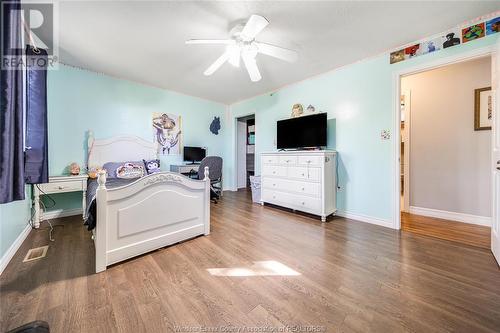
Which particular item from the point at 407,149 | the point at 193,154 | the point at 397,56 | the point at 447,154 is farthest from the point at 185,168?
the point at 447,154

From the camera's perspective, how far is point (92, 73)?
3305mm

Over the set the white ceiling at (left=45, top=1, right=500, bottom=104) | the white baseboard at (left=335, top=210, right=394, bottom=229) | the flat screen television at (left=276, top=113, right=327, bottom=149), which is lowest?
the white baseboard at (left=335, top=210, right=394, bottom=229)

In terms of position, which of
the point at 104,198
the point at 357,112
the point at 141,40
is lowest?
the point at 104,198

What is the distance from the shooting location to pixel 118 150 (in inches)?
139

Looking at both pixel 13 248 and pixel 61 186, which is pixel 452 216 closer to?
pixel 13 248

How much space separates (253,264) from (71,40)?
338 cm

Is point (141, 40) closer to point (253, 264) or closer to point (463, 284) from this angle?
point (253, 264)

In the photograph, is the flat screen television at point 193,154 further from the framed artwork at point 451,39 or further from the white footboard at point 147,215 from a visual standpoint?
the framed artwork at point 451,39

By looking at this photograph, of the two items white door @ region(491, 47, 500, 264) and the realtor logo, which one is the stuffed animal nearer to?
white door @ region(491, 47, 500, 264)

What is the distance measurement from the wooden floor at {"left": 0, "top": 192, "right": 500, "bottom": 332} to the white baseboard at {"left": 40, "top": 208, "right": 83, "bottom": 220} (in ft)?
3.04

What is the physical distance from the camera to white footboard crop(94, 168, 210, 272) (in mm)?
1646

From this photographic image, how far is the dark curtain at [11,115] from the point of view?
39.6 inches

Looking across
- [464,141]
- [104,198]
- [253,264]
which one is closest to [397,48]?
[464,141]

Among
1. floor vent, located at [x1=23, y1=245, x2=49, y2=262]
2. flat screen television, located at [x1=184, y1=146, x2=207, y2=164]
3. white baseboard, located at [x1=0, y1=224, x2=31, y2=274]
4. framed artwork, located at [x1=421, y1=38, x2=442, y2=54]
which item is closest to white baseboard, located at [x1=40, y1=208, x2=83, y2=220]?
white baseboard, located at [x1=0, y1=224, x2=31, y2=274]
